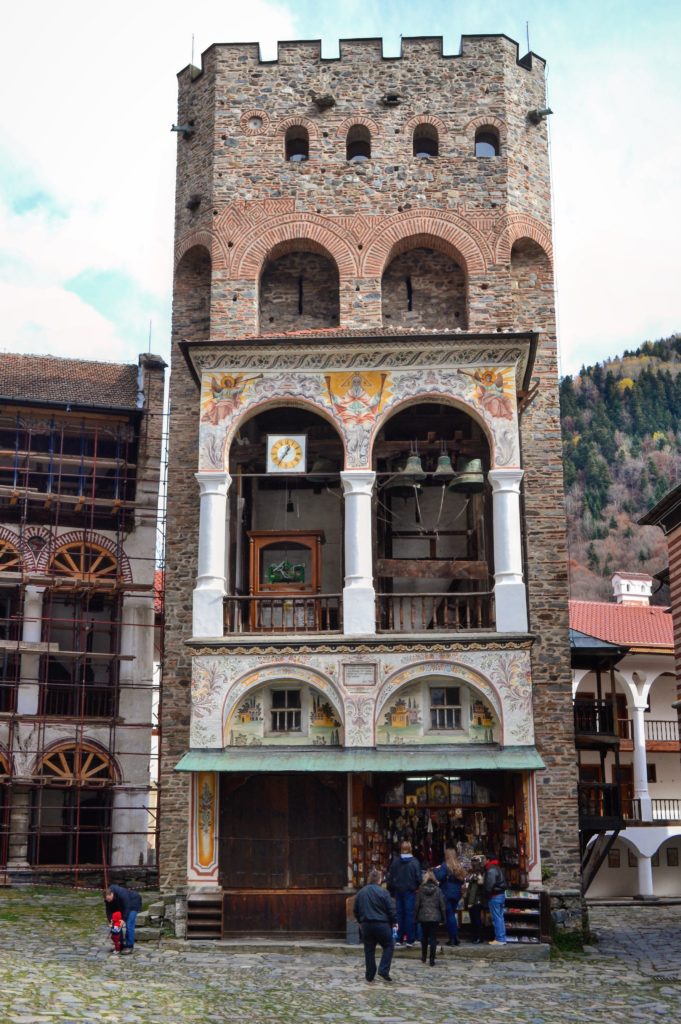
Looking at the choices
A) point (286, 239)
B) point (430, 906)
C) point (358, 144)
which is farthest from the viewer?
point (358, 144)

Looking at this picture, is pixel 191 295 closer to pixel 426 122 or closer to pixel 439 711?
pixel 426 122

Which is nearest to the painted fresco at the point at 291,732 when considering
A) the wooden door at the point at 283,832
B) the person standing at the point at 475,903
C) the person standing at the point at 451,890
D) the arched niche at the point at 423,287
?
the wooden door at the point at 283,832

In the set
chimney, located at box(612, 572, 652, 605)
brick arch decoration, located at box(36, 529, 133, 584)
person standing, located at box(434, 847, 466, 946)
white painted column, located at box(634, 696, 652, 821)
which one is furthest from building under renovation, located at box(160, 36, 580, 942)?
chimney, located at box(612, 572, 652, 605)

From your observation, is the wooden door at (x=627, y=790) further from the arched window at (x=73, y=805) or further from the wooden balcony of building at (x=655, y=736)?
the arched window at (x=73, y=805)

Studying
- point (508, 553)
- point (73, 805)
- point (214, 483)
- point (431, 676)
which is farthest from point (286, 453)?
point (73, 805)

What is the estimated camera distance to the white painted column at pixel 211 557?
20953 millimetres

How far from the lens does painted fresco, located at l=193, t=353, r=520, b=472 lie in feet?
71.1

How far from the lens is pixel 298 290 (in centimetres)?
2564

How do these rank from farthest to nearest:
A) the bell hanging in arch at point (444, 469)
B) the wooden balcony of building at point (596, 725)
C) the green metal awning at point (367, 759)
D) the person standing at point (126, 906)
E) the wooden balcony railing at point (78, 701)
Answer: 1. the wooden balcony railing at point (78, 701)
2. the wooden balcony of building at point (596, 725)
3. the bell hanging in arch at point (444, 469)
4. the green metal awning at point (367, 759)
5. the person standing at point (126, 906)

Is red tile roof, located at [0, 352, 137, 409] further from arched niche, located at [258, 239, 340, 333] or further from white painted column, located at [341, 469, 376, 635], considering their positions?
white painted column, located at [341, 469, 376, 635]

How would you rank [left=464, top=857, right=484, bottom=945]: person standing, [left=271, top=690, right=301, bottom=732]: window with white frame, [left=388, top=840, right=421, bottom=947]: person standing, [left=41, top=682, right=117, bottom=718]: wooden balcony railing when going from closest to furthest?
[left=388, top=840, right=421, bottom=947]: person standing
[left=464, top=857, right=484, bottom=945]: person standing
[left=271, top=690, right=301, bottom=732]: window with white frame
[left=41, top=682, right=117, bottom=718]: wooden balcony railing

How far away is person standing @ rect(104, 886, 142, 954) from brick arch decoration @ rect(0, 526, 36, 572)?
13553 mm

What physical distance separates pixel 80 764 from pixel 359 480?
12088 millimetres

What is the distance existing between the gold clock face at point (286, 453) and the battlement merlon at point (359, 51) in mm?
8766
